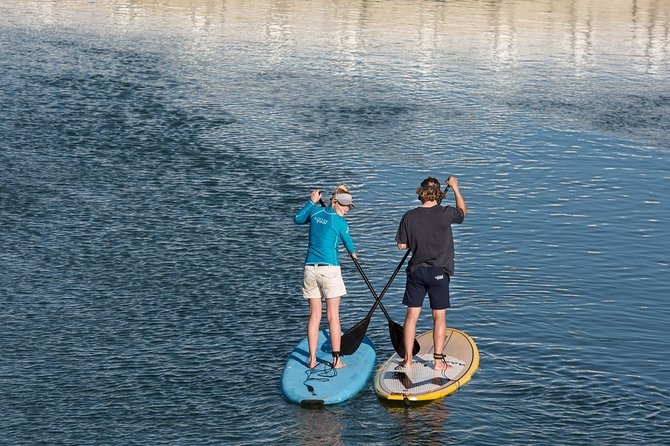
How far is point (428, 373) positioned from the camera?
13.7 meters

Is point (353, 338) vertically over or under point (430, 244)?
under

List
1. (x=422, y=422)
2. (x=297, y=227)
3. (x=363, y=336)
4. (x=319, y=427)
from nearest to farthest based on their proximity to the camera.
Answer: (x=319, y=427)
(x=422, y=422)
(x=363, y=336)
(x=297, y=227)

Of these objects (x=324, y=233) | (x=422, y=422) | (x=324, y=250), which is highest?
(x=324, y=233)

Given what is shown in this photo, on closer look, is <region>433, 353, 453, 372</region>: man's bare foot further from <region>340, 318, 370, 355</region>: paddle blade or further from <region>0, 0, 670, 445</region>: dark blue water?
<region>340, 318, 370, 355</region>: paddle blade

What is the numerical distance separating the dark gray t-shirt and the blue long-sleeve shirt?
25.9 inches

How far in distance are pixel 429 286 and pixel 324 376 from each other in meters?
1.71

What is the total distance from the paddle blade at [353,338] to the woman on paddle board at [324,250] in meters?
0.41

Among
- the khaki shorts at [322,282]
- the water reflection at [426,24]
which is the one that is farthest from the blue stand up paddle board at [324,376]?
the water reflection at [426,24]

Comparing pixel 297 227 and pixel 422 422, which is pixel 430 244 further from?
pixel 297 227

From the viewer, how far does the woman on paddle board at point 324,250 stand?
13070 millimetres

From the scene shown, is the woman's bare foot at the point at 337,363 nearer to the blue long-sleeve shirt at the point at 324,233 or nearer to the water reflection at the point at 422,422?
the water reflection at the point at 422,422

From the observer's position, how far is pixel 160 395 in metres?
13.5

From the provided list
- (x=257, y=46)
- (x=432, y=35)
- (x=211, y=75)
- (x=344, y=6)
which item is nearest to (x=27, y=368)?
(x=211, y=75)

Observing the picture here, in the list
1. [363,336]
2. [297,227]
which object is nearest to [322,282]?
[363,336]
